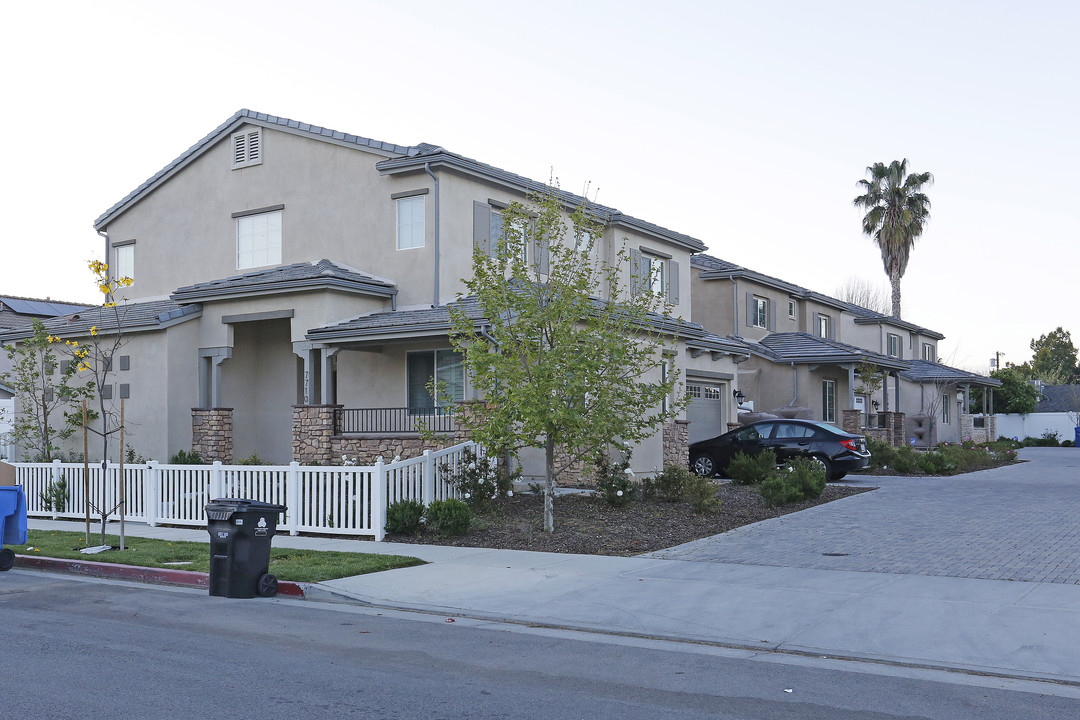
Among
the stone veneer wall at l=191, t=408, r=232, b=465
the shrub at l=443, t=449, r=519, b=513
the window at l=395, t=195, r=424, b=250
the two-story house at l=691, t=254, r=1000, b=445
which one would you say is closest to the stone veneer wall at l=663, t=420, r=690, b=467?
the window at l=395, t=195, r=424, b=250

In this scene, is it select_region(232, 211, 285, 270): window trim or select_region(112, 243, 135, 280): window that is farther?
select_region(112, 243, 135, 280): window

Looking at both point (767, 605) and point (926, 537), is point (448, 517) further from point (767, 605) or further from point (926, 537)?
point (926, 537)

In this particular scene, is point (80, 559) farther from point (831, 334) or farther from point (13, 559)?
point (831, 334)

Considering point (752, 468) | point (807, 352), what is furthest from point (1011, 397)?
point (752, 468)

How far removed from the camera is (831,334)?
4359cm

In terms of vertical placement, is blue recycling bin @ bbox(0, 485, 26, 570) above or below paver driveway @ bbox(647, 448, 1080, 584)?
above

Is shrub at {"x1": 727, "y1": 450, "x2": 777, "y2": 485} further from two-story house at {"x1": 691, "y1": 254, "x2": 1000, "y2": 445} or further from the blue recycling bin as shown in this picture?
the blue recycling bin

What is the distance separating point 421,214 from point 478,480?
26.5 ft

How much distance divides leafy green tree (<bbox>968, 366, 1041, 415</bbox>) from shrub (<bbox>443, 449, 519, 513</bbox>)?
45.1 metres

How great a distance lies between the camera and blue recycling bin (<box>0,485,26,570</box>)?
1284 cm

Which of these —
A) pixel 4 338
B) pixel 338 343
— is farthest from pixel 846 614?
pixel 4 338

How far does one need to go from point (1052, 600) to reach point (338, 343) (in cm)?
1519

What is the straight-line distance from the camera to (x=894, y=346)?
1868 inches

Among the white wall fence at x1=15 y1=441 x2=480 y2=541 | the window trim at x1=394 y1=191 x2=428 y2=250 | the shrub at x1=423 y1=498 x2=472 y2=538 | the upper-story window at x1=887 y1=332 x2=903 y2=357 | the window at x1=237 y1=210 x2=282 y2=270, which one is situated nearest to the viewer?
the shrub at x1=423 y1=498 x2=472 y2=538
